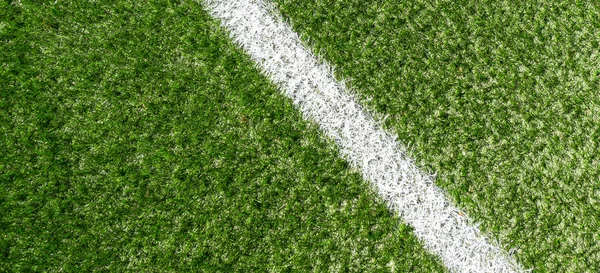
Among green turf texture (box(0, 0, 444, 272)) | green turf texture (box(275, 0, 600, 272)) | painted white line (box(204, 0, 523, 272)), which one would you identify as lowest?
green turf texture (box(0, 0, 444, 272))

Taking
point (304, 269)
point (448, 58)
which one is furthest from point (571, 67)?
point (304, 269)

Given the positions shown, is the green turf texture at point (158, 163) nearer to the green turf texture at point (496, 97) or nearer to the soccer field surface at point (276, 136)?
the soccer field surface at point (276, 136)

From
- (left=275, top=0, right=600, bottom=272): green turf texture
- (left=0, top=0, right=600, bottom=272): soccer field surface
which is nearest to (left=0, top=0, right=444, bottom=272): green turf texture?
(left=0, top=0, right=600, bottom=272): soccer field surface

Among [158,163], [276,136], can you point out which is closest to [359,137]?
[276,136]

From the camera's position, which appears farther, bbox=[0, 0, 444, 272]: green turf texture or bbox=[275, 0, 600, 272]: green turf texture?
bbox=[275, 0, 600, 272]: green turf texture

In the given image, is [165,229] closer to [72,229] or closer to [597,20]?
[72,229]

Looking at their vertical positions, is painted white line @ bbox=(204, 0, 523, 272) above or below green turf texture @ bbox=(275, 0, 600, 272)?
below

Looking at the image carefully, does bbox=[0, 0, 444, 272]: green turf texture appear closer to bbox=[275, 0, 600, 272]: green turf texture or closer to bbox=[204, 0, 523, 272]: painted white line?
bbox=[204, 0, 523, 272]: painted white line
